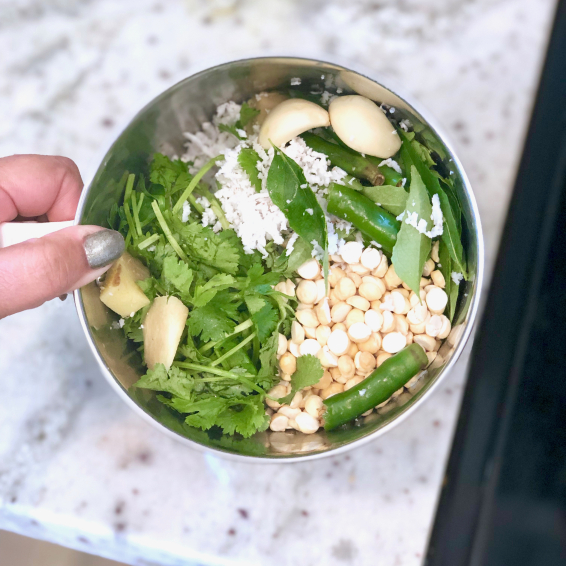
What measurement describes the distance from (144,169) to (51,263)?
0.20 m

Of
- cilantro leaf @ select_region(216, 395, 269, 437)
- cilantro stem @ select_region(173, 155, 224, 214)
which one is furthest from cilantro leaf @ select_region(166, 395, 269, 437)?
cilantro stem @ select_region(173, 155, 224, 214)

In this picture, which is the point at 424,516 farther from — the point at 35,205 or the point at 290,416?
the point at 35,205

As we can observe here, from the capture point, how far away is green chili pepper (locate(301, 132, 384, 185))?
24.1 inches

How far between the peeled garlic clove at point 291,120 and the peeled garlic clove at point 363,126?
0.02 metres

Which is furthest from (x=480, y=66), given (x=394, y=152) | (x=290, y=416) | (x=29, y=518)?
(x=29, y=518)

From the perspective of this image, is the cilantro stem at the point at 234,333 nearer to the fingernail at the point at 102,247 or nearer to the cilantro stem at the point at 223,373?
the cilantro stem at the point at 223,373

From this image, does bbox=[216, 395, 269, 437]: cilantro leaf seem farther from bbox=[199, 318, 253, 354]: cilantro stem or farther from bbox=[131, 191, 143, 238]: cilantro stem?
bbox=[131, 191, 143, 238]: cilantro stem

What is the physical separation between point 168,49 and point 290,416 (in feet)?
1.84

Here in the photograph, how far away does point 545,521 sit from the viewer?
2.76 ft

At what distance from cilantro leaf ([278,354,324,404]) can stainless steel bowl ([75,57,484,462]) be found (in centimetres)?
6

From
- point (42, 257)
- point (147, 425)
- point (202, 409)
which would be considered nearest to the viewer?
point (42, 257)

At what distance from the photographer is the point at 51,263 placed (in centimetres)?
47

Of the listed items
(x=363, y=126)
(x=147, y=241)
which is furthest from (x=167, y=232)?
(x=363, y=126)

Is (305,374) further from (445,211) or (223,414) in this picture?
(445,211)
